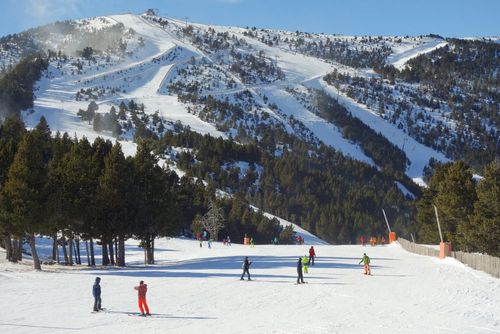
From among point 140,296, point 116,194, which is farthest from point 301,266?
point 116,194

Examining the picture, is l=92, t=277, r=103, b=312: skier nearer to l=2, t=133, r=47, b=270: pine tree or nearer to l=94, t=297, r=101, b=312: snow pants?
l=94, t=297, r=101, b=312: snow pants

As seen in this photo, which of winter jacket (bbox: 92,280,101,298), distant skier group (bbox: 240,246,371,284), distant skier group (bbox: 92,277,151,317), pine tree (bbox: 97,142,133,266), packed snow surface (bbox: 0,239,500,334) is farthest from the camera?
pine tree (bbox: 97,142,133,266)

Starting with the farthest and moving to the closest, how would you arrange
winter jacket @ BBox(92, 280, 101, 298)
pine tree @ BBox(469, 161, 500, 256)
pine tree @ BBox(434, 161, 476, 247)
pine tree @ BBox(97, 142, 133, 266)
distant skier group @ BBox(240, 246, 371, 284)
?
pine tree @ BBox(434, 161, 476, 247) < pine tree @ BBox(469, 161, 500, 256) < pine tree @ BBox(97, 142, 133, 266) < distant skier group @ BBox(240, 246, 371, 284) < winter jacket @ BBox(92, 280, 101, 298)

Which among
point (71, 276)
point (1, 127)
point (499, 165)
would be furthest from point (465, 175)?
point (1, 127)

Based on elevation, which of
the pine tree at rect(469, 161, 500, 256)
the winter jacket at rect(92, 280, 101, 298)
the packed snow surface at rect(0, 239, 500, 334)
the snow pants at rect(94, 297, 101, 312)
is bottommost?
the packed snow surface at rect(0, 239, 500, 334)

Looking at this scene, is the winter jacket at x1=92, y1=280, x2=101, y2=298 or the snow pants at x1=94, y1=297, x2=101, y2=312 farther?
the snow pants at x1=94, y1=297, x2=101, y2=312

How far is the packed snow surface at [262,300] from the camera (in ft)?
75.7

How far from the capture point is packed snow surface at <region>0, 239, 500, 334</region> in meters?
23.1

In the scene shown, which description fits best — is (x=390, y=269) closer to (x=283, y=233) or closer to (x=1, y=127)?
(x=283, y=233)

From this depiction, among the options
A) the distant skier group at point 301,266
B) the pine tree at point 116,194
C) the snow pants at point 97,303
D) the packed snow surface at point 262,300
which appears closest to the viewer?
the packed snow surface at point 262,300

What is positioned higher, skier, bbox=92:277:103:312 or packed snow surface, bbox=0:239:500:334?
skier, bbox=92:277:103:312

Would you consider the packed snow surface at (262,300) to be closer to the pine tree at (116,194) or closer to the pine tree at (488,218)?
the pine tree at (116,194)

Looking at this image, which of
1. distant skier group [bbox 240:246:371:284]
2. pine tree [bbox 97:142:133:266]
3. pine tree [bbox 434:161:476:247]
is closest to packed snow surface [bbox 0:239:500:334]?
distant skier group [bbox 240:246:371:284]

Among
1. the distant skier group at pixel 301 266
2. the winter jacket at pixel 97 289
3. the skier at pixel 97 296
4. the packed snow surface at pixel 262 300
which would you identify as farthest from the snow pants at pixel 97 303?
the distant skier group at pixel 301 266
